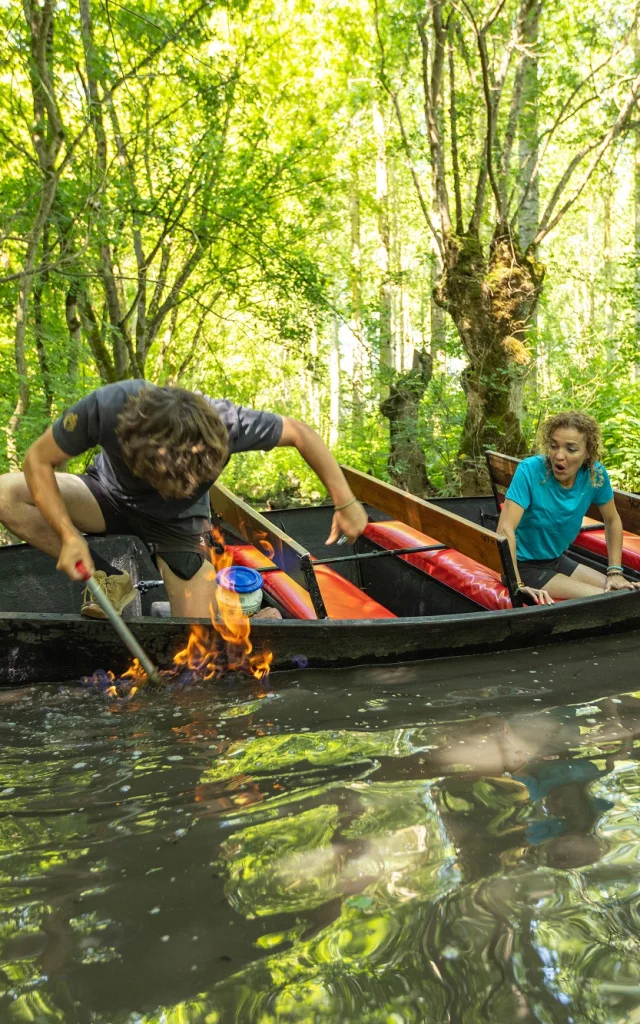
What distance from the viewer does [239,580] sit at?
407 cm

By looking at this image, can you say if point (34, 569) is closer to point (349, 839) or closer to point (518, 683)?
point (518, 683)

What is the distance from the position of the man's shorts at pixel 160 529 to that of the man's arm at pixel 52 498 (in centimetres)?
53

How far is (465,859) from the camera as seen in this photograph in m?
2.02

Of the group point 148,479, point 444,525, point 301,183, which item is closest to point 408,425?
point 301,183

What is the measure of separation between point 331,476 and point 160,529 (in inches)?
40.7

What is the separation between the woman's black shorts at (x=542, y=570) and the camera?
4551 mm

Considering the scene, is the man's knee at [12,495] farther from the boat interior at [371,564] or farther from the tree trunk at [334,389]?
the tree trunk at [334,389]

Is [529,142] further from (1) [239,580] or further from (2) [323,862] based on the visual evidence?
(2) [323,862]

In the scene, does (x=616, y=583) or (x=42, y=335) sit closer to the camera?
(x=616, y=583)

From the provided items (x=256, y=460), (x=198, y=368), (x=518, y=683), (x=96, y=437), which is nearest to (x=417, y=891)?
(x=518, y=683)

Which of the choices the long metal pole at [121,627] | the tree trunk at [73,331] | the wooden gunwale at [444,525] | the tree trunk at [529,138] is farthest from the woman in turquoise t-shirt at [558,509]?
the tree trunk at [73,331]

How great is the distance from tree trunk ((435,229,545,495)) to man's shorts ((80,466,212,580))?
5.71 m

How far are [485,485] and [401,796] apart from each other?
7332mm

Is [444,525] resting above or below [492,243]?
below
